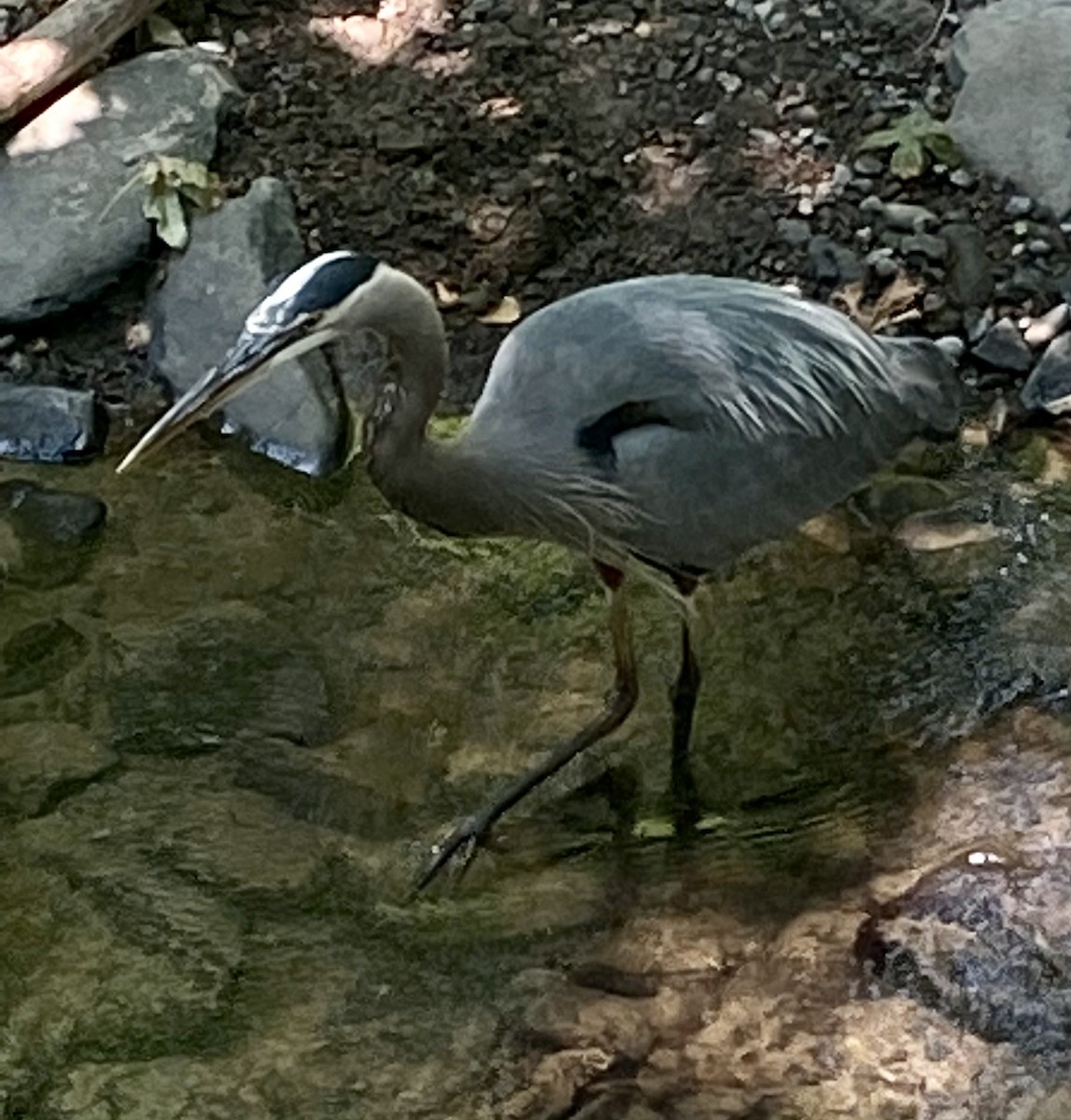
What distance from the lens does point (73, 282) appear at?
5.30m

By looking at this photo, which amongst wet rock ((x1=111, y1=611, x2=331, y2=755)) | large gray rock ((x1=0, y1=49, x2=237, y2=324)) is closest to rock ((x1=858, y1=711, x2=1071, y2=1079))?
wet rock ((x1=111, y1=611, x2=331, y2=755))

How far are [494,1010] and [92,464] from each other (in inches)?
76.2

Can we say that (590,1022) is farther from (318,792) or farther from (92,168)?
(92,168)

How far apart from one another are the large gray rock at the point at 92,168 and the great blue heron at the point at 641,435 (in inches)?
61.6

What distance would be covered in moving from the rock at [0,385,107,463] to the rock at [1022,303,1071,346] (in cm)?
232

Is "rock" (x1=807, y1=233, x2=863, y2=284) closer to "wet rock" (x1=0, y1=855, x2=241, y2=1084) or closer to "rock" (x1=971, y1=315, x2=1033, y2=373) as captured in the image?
"rock" (x1=971, y1=315, x2=1033, y2=373)

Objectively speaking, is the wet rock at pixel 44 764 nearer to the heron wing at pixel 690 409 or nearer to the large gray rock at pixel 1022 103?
the heron wing at pixel 690 409

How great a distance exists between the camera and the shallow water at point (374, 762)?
374cm

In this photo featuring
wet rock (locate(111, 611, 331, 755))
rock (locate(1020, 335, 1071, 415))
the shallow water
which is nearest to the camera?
the shallow water

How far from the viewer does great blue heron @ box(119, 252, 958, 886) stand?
12.3ft

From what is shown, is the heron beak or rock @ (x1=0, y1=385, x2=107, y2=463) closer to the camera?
the heron beak

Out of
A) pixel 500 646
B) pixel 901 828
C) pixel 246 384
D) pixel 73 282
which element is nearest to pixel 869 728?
pixel 901 828

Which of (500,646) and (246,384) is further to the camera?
(500,646)

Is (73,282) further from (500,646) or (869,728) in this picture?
(869,728)
